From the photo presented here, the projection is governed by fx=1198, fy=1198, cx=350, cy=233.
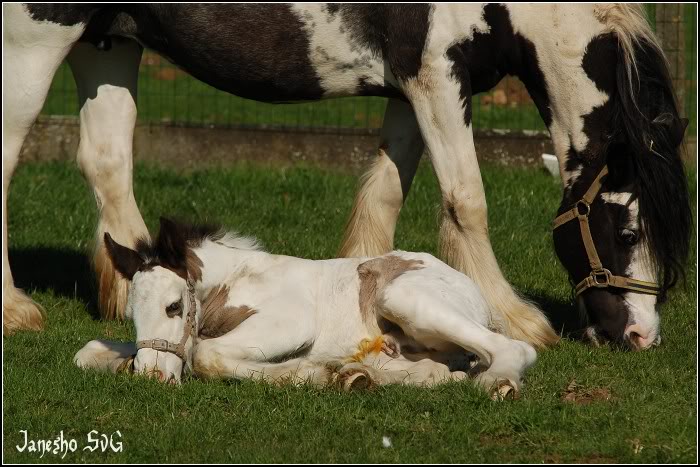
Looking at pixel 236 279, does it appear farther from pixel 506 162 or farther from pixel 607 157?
pixel 506 162

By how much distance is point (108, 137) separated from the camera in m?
7.56

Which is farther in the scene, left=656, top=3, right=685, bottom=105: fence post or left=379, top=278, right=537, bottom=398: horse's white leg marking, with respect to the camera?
left=656, top=3, right=685, bottom=105: fence post

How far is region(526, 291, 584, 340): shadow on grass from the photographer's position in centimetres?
715

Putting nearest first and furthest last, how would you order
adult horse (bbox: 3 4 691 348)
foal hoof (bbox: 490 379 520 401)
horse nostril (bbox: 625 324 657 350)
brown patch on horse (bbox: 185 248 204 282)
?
1. foal hoof (bbox: 490 379 520 401)
2. brown patch on horse (bbox: 185 248 204 282)
3. horse nostril (bbox: 625 324 657 350)
4. adult horse (bbox: 3 4 691 348)

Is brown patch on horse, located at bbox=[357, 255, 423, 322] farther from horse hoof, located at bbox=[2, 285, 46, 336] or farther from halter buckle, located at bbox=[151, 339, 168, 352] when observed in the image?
horse hoof, located at bbox=[2, 285, 46, 336]

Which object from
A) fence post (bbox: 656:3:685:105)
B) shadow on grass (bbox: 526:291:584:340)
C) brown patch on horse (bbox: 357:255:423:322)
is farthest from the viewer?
fence post (bbox: 656:3:685:105)

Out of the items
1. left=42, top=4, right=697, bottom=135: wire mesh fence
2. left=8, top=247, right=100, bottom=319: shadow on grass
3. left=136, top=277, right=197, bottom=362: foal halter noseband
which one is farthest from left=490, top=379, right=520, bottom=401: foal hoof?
Result: left=42, top=4, right=697, bottom=135: wire mesh fence

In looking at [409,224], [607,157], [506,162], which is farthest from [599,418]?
[506,162]

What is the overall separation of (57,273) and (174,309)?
3.10 metres

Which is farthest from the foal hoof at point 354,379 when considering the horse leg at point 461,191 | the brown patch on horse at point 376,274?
the horse leg at point 461,191

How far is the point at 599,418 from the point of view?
520 centimetres

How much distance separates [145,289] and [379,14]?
2.27 meters

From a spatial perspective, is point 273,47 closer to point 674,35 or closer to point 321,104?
point 674,35

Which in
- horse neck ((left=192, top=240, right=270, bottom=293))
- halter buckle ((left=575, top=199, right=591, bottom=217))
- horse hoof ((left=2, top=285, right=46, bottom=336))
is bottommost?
horse hoof ((left=2, top=285, right=46, bottom=336))
